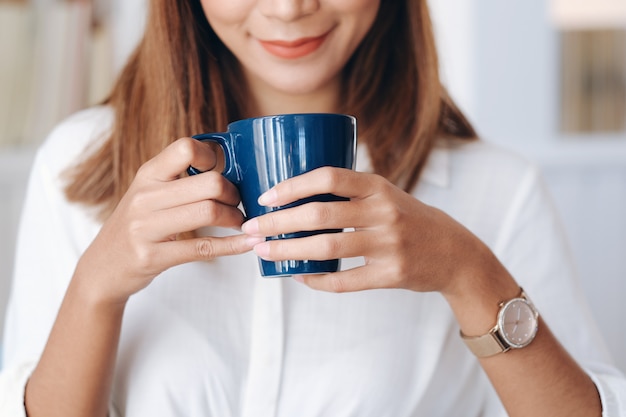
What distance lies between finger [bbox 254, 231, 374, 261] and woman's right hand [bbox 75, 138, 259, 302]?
0.03 meters

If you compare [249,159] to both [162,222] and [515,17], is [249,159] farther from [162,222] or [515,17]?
[515,17]

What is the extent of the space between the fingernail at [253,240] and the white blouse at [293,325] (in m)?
0.33

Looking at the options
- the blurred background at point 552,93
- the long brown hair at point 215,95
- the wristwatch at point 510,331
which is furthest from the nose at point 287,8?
the blurred background at point 552,93

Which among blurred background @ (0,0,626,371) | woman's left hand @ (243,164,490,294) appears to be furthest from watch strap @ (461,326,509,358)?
blurred background @ (0,0,626,371)

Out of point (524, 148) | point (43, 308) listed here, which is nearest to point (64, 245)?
point (43, 308)

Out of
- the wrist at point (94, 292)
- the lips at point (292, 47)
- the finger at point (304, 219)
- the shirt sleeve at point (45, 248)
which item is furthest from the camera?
the shirt sleeve at point (45, 248)

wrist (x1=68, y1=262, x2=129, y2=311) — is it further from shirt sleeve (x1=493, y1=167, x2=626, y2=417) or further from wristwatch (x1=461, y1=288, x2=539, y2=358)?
shirt sleeve (x1=493, y1=167, x2=626, y2=417)

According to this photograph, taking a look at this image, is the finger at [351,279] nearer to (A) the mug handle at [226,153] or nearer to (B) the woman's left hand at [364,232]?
(B) the woman's left hand at [364,232]

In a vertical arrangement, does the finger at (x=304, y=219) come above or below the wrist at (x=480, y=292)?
above

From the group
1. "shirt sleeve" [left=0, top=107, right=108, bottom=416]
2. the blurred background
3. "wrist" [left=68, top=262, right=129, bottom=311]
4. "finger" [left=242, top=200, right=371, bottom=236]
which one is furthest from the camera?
the blurred background

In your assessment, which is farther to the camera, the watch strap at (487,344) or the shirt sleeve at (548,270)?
the shirt sleeve at (548,270)

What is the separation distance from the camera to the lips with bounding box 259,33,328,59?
103cm

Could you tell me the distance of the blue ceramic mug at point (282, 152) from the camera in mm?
766

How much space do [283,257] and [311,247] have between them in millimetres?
27
